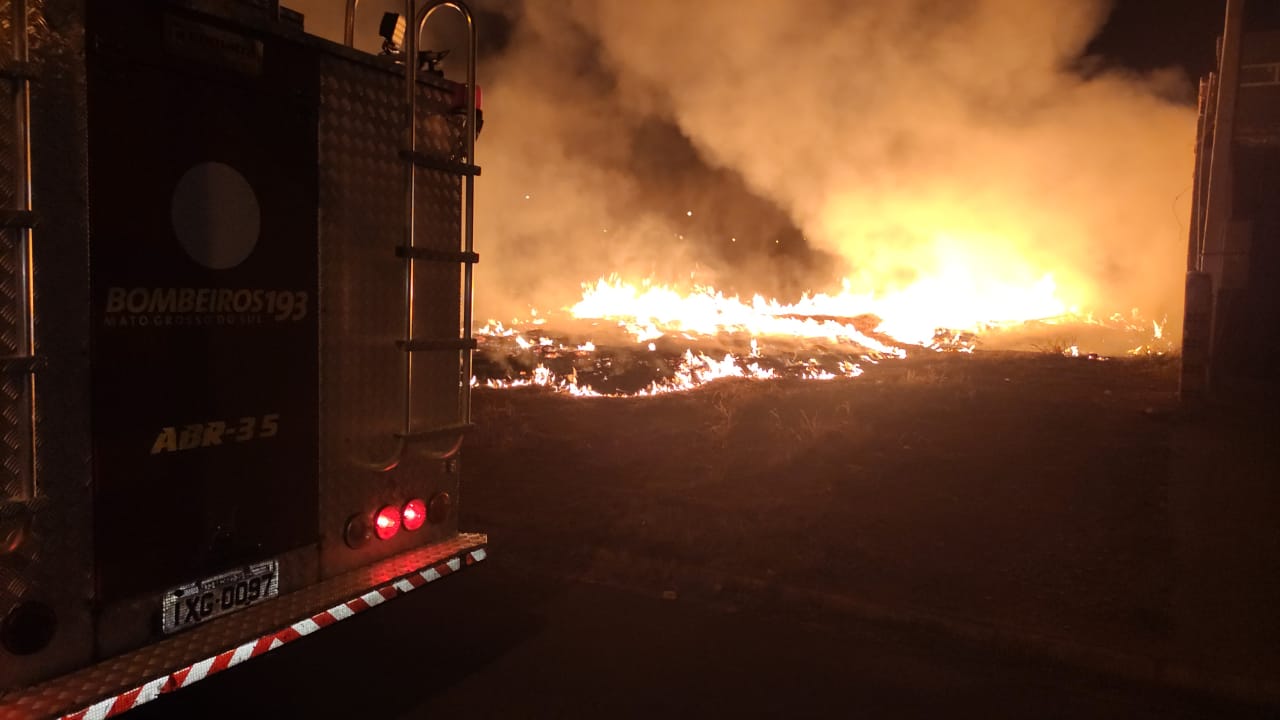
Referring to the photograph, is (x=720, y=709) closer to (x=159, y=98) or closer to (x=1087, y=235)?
(x=159, y=98)

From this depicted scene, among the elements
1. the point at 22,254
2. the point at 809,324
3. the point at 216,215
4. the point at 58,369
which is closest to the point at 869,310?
the point at 809,324

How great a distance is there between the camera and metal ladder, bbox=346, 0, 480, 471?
372 cm

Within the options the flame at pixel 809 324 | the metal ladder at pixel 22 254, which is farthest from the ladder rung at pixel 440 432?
the flame at pixel 809 324

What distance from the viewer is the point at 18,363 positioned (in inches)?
96.9

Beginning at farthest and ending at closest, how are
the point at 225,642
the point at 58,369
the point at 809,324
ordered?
the point at 809,324 → the point at 225,642 → the point at 58,369

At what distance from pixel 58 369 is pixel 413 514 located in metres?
1.66

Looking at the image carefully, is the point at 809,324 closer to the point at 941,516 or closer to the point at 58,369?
the point at 941,516

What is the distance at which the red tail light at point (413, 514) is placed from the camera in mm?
3947

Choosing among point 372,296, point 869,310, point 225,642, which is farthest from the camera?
point 869,310

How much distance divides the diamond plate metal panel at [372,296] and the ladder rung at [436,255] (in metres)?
0.07

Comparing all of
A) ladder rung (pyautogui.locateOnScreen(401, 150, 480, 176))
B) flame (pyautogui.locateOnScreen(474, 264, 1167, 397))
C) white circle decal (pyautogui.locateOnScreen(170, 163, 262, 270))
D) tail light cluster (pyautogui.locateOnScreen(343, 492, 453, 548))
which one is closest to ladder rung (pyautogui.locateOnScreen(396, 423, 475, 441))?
tail light cluster (pyautogui.locateOnScreen(343, 492, 453, 548))

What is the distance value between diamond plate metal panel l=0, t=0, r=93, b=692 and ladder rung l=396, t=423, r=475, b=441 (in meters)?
1.28

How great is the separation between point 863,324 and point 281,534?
20.3 m

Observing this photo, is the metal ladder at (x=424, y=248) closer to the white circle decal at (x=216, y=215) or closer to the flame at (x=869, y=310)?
the white circle decal at (x=216, y=215)
